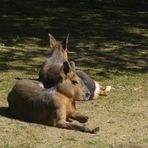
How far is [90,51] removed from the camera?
46.9ft

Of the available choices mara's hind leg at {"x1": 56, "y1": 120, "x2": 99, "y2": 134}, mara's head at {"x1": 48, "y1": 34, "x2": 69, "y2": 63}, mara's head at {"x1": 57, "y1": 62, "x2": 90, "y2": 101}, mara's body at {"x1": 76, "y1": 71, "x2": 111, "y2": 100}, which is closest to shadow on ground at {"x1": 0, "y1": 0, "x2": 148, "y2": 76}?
mara's body at {"x1": 76, "y1": 71, "x2": 111, "y2": 100}

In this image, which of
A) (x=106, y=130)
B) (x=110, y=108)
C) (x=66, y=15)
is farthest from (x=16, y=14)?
(x=106, y=130)

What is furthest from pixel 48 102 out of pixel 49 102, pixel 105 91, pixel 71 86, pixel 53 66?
pixel 105 91

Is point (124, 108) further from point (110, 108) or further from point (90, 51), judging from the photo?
point (90, 51)

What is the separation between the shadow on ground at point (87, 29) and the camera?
13.4m

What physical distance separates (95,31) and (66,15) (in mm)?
2525

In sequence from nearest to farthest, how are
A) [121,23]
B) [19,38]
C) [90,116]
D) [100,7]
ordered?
[90,116], [19,38], [121,23], [100,7]

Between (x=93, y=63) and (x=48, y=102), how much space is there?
16.0ft

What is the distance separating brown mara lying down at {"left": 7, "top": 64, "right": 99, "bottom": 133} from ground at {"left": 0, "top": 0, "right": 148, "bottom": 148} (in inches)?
5.2

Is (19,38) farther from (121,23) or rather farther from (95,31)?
(121,23)

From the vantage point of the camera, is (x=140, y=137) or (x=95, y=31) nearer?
(x=140, y=137)

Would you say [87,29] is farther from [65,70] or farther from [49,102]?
[49,102]

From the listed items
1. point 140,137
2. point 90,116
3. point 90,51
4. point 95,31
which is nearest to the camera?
point 140,137

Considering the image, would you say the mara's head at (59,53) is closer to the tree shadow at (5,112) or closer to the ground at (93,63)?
the ground at (93,63)
